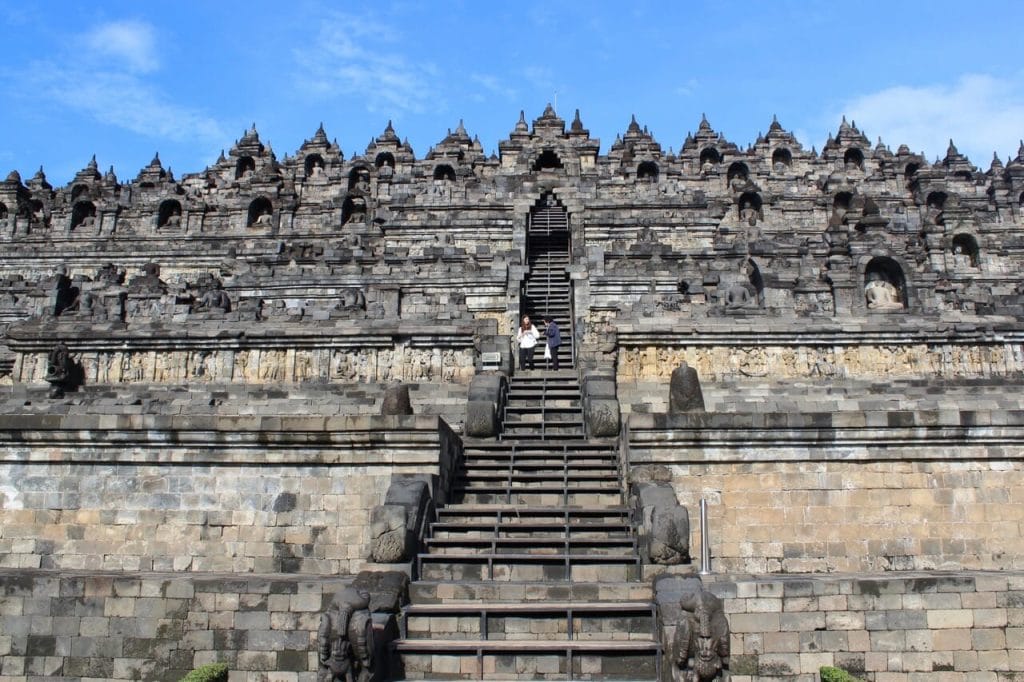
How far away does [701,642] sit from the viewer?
26.8 feet

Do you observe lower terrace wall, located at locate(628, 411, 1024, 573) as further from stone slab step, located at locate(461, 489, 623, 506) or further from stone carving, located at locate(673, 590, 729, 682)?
stone carving, located at locate(673, 590, 729, 682)

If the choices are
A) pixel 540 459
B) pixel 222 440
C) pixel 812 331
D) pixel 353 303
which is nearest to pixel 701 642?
pixel 540 459

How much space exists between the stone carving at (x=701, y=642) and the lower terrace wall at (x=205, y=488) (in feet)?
15.0

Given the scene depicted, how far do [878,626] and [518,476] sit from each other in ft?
17.6

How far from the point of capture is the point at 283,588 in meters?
9.39

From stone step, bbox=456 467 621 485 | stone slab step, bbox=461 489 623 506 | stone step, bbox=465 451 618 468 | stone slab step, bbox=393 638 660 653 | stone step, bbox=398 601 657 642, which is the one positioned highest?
stone step, bbox=465 451 618 468

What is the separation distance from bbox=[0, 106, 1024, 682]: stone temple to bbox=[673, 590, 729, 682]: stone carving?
0.03 meters

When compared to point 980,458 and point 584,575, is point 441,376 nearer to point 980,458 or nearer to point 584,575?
point 584,575

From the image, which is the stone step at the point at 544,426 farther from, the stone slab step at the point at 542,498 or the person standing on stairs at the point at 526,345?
the person standing on stairs at the point at 526,345

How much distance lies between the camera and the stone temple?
30.6ft

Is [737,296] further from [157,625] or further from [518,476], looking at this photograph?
[157,625]

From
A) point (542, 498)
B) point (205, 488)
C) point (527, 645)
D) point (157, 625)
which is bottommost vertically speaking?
point (527, 645)

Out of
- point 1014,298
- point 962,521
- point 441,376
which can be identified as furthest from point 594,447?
point 1014,298

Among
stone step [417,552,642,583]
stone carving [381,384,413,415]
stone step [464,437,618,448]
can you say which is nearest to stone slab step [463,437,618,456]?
stone step [464,437,618,448]
